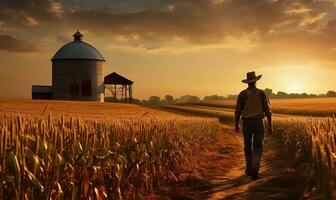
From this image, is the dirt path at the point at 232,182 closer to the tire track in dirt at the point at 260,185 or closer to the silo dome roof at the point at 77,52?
the tire track in dirt at the point at 260,185

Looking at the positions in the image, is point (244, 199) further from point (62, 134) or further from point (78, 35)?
point (78, 35)

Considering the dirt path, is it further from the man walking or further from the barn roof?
the barn roof

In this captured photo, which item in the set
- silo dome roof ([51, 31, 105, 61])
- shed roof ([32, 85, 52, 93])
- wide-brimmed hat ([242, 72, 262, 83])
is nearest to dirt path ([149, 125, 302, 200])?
wide-brimmed hat ([242, 72, 262, 83])

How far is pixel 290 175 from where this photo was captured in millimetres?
13195

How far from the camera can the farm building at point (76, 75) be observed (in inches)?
3059

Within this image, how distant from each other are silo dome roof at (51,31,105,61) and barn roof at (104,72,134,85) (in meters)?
5.74

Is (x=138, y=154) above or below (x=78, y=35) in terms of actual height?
below

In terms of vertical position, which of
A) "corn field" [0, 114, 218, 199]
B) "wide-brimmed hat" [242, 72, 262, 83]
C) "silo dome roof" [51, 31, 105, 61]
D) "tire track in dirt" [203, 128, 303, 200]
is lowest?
"tire track in dirt" [203, 128, 303, 200]

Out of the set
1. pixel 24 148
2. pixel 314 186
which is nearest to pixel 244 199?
pixel 314 186

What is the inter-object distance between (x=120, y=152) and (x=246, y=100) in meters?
5.33

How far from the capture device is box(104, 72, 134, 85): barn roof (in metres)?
87.7

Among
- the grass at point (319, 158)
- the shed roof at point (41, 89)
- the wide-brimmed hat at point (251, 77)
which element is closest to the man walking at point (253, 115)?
the wide-brimmed hat at point (251, 77)

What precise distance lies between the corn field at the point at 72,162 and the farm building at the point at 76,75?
2662 inches

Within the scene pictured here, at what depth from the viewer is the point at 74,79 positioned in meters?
77.6
